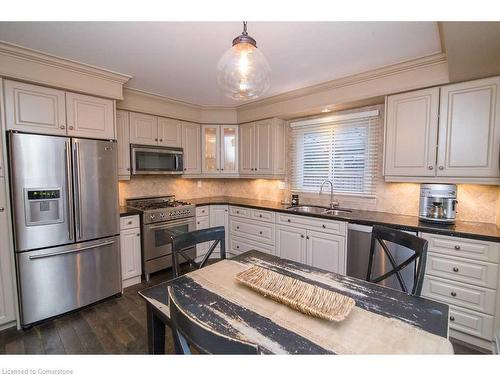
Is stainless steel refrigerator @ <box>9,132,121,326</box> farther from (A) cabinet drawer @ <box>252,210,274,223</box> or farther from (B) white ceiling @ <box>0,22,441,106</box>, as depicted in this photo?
(A) cabinet drawer @ <box>252,210,274,223</box>

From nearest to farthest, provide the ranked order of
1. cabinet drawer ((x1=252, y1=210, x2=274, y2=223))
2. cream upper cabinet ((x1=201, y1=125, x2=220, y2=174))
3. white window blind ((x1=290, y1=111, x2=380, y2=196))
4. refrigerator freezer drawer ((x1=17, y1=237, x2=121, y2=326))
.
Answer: refrigerator freezer drawer ((x1=17, y1=237, x2=121, y2=326))
white window blind ((x1=290, y1=111, x2=380, y2=196))
cabinet drawer ((x1=252, y1=210, x2=274, y2=223))
cream upper cabinet ((x1=201, y1=125, x2=220, y2=174))

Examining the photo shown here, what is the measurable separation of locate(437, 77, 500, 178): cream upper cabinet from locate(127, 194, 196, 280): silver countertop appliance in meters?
2.97

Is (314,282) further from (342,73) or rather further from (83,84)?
(83,84)

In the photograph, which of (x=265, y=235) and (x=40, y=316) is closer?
(x=40, y=316)

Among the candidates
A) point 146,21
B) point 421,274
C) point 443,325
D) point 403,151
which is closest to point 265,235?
point 403,151

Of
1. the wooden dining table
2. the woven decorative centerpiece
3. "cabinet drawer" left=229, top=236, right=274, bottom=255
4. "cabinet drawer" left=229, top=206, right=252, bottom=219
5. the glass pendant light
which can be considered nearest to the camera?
the wooden dining table

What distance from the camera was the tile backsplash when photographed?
2223 millimetres

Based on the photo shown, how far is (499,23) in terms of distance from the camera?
4.25 feet

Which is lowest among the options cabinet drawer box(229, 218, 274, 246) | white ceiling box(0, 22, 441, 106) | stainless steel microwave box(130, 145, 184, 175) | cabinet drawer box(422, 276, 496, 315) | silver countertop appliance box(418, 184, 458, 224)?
cabinet drawer box(422, 276, 496, 315)

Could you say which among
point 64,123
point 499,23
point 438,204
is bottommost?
point 438,204

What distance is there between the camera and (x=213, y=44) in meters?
1.92

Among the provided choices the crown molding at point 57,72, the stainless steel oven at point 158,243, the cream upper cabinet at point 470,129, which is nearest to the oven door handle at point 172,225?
the stainless steel oven at point 158,243

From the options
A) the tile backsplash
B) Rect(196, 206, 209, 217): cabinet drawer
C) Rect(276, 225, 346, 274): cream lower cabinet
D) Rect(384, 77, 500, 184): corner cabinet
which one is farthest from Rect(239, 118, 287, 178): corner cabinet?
Rect(384, 77, 500, 184): corner cabinet

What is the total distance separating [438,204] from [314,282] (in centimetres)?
171
